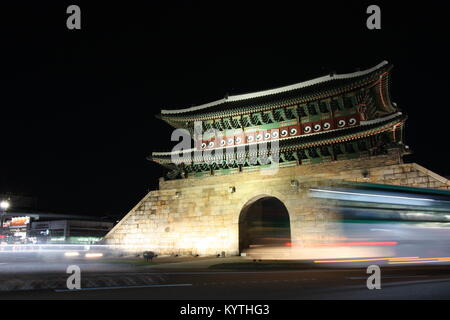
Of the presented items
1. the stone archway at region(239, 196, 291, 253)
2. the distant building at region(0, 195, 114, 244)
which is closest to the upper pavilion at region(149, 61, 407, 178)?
the stone archway at region(239, 196, 291, 253)

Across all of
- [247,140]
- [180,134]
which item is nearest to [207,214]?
[247,140]

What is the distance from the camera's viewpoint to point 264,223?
22.7m

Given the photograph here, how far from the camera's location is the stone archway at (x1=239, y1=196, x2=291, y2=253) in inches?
806

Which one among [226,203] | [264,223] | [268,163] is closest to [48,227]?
[226,203]

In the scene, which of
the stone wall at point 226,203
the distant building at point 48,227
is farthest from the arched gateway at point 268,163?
the distant building at point 48,227

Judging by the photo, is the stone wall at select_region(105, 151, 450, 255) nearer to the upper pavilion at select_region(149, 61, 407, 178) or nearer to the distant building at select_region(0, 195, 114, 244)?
the upper pavilion at select_region(149, 61, 407, 178)

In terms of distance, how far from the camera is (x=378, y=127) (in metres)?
17.1

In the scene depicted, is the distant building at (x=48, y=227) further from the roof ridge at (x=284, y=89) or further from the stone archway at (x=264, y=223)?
the stone archway at (x=264, y=223)

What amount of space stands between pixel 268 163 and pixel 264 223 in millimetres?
4209

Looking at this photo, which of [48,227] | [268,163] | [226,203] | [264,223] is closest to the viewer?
[268,163]

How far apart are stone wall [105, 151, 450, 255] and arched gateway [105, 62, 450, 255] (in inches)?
2.2

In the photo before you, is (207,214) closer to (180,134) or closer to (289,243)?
(289,243)

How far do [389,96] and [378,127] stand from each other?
13.9 ft

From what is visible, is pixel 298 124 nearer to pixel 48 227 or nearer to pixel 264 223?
pixel 264 223
